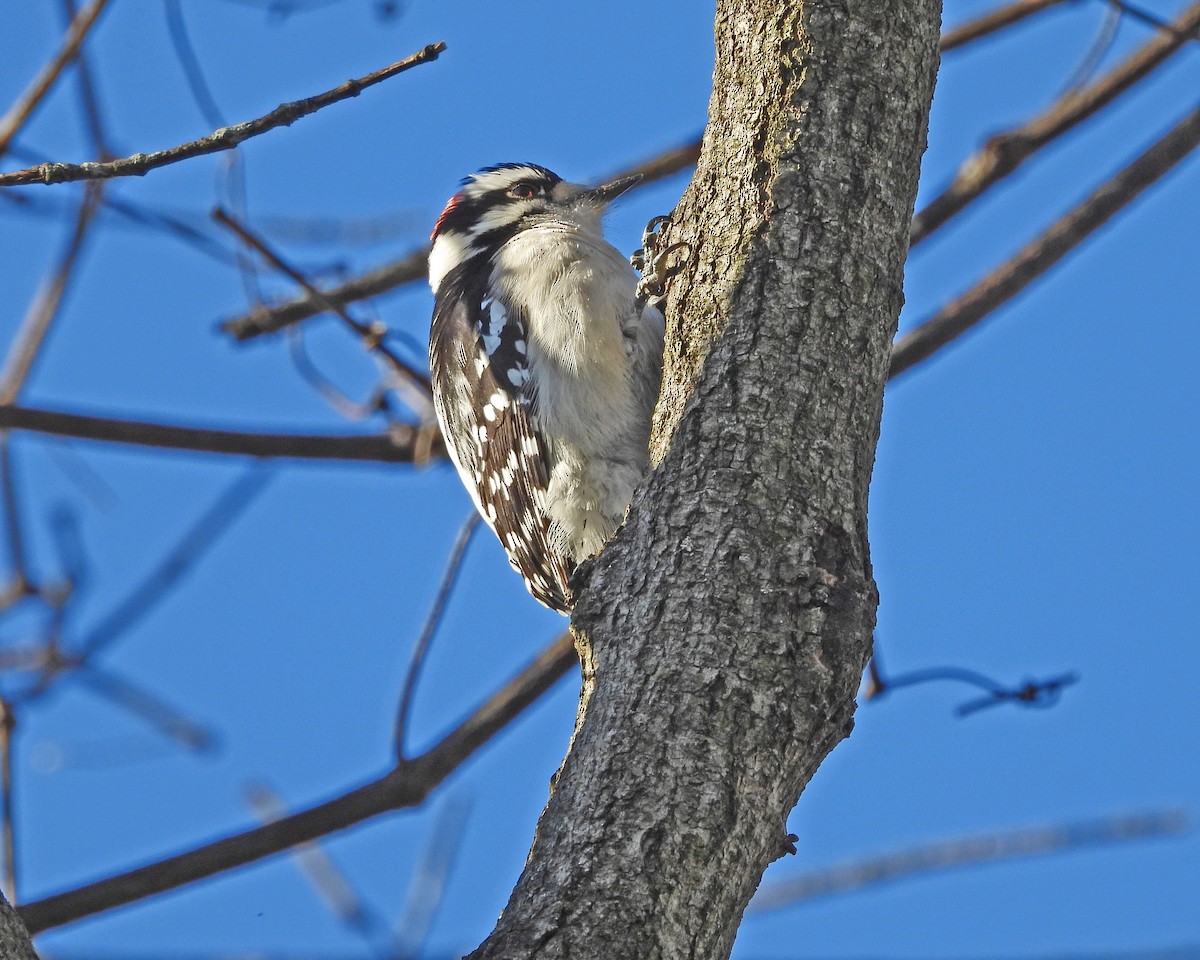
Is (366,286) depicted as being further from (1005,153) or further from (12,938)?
(12,938)

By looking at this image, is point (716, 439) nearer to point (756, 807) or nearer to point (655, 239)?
point (756, 807)

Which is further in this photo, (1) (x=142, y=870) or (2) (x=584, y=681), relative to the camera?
(1) (x=142, y=870)

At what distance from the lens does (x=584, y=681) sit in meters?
2.61

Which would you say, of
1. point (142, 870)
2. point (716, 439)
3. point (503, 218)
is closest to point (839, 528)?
point (716, 439)

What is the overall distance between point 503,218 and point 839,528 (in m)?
3.03

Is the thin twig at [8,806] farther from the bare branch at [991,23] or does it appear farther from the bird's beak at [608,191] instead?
the bare branch at [991,23]

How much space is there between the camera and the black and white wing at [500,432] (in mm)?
4320

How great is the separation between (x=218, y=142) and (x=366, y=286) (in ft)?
10.3

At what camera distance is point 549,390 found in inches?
167

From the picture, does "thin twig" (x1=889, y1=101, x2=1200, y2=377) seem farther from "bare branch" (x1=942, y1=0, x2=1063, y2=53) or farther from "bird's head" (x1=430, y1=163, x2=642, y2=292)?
"bird's head" (x1=430, y1=163, x2=642, y2=292)

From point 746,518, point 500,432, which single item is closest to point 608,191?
point 500,432

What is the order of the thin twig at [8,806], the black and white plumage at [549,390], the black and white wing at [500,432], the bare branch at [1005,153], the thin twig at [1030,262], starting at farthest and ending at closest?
the bare branch at [1005,153], the thin twig at [1030,262], the black and white wing at [500,432], the black and white plumage at [549,390], the thin twig at [8,806]

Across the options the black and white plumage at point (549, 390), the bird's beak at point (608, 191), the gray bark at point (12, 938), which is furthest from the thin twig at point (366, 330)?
the gray bark at point (12, 938)

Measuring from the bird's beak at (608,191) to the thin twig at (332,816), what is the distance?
1801mm
